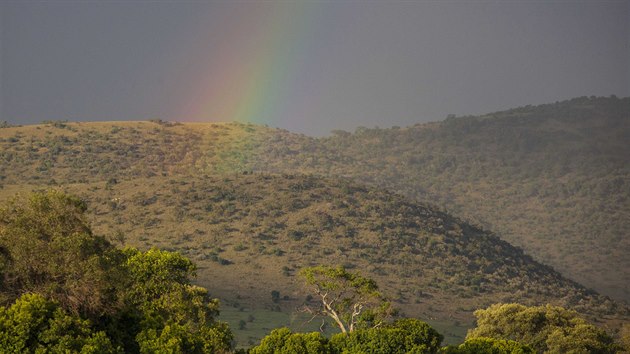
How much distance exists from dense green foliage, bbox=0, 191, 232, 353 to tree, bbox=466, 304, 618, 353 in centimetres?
3730

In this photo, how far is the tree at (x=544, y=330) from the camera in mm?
85250

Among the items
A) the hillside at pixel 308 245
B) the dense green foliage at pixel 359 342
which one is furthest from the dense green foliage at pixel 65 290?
the hillside at pixel 308 245

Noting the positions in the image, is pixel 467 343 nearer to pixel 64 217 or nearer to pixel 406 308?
pixel 64 217

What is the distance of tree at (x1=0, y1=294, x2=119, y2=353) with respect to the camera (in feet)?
157

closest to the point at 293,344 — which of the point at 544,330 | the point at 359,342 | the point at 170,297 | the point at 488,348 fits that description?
the point at 359,342

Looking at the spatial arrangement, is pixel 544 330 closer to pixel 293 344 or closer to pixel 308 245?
pixel 293 344

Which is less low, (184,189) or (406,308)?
(184,189)

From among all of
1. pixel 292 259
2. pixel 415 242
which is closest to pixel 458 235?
pixel 415 242

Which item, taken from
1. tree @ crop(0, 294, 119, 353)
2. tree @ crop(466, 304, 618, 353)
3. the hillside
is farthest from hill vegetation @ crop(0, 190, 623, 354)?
the hillside

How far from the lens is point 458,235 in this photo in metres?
195

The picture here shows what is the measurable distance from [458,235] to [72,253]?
148 meters

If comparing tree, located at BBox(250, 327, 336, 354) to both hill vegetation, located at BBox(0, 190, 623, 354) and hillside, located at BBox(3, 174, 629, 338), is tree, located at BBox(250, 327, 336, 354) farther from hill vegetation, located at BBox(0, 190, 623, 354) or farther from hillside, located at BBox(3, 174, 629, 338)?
hillside, located at BBox(3, 174, 629, 338)

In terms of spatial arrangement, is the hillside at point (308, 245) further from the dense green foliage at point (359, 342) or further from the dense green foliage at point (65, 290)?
the dense green foliage at point (65, 290)

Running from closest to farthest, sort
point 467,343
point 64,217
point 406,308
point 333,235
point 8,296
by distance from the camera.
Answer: point 8,296 < point 64,217 < point 467,343 < point 406,308 < point 333,235
